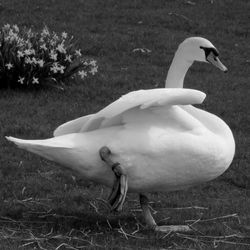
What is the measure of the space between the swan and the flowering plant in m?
4.45

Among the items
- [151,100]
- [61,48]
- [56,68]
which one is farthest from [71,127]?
[61,48]

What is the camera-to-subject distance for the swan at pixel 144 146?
598 cm

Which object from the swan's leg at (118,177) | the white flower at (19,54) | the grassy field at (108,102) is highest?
the swan's leg at (118,177)

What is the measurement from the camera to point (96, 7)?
16500mm

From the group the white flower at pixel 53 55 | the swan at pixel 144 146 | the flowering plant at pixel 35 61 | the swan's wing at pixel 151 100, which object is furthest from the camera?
the white flower at pixel 53 55

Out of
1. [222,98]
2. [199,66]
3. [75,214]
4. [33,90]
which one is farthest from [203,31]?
[75,214]

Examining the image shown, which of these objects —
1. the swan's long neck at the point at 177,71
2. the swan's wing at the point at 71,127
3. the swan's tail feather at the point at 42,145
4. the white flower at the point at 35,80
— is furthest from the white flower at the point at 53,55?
the swan's tail feather at the point at 42,145

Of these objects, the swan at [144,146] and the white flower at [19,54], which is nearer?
the swan at [144,146]

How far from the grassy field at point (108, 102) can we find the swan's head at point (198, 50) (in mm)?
1246

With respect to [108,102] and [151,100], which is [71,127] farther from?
[108,102]

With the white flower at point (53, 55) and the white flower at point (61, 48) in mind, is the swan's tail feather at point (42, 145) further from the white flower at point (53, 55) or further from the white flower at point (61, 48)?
the white flower at point (61, 48)

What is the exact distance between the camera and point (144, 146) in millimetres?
5996

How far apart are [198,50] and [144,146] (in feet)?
3.86

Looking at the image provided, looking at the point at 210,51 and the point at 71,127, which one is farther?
the point at 210,51
